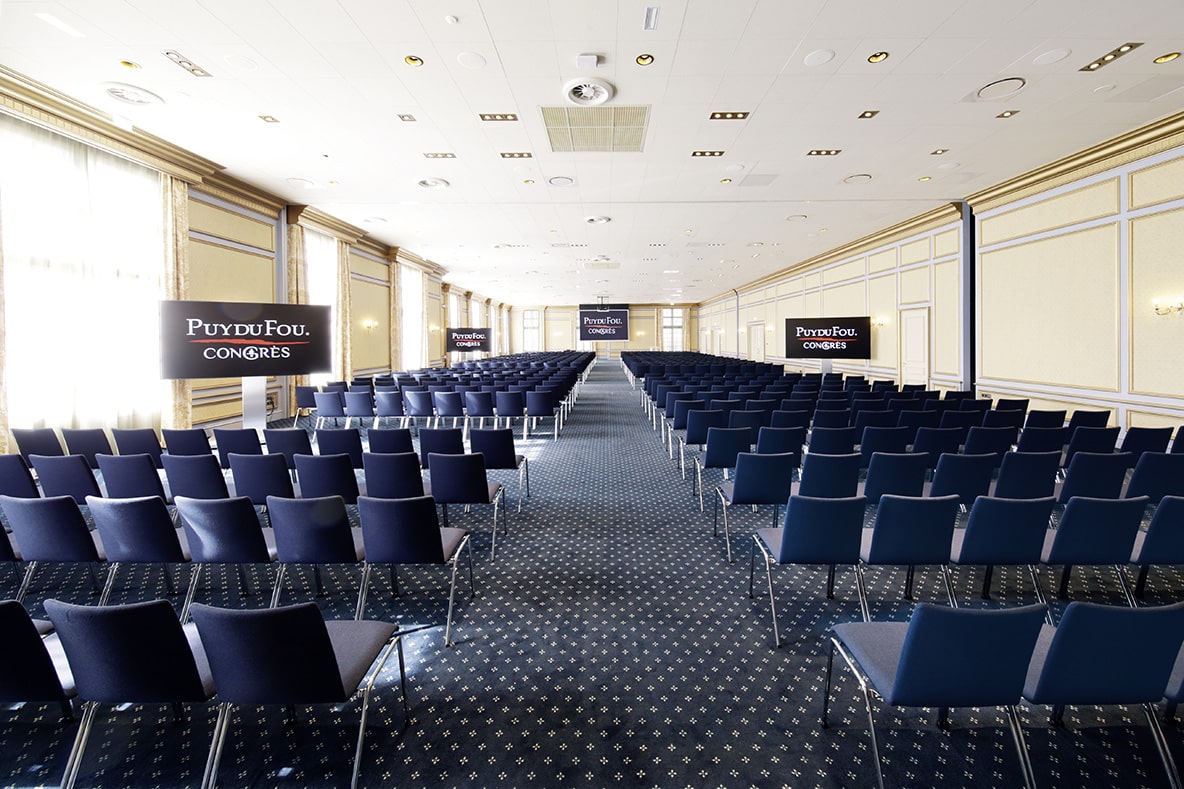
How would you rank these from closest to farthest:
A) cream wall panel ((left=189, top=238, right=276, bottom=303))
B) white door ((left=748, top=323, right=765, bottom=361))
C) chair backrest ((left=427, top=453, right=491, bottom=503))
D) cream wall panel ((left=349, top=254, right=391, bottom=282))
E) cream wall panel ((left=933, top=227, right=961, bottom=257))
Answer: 1. chair backrest ((left=427, top=453, right=491, bottom=503))
2. cream wall panel ((left=189, top=238, right=276, bottom=303))
3. cream wall panel ((left=933, top=227, right=961, bottom=257))
4. cream wall panel ((left=349, top=254, right=391, bottom=282))
5. white door ((left=748, top=323, right=765, bottom=361))

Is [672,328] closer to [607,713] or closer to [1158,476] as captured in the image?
[1158,476]

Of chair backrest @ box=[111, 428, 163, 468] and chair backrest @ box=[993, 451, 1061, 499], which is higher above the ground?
chair backrest @ box=[111, 428, 163, 468]

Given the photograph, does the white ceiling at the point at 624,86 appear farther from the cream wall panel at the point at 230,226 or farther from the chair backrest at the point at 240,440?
the chair backrest at the point at 240,440

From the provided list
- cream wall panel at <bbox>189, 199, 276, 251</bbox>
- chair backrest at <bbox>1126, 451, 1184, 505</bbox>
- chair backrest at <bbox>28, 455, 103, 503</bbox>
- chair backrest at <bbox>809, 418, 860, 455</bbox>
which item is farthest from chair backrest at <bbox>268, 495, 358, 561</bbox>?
cream wall panel at <bbox>189, 199, 276, 251</bbox>

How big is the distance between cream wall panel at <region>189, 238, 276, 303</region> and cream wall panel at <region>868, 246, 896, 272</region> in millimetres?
14624

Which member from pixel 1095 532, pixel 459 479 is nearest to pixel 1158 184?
pixel 1095 532

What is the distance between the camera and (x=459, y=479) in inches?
163

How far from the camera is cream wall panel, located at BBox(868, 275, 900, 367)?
1377 centimetres

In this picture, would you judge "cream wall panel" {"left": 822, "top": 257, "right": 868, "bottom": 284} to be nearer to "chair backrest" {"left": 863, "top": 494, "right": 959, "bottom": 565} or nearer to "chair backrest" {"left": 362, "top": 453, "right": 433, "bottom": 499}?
"chair backrest" {"left": 863, "top": 494, "right": 959, "bottom": 565}

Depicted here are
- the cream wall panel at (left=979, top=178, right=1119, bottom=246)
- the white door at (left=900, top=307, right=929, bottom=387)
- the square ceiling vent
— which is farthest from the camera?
the white door at (left=900, top=307, right=929, bottom=387)

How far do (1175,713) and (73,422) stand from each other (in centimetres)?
1058

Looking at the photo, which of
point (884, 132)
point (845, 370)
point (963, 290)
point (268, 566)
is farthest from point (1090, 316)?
point (268, 566)

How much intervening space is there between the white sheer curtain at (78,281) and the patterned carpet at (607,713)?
4.66 m

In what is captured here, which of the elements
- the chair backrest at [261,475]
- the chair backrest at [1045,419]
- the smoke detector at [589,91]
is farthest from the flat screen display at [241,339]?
the chair backrest at [1045,419]
